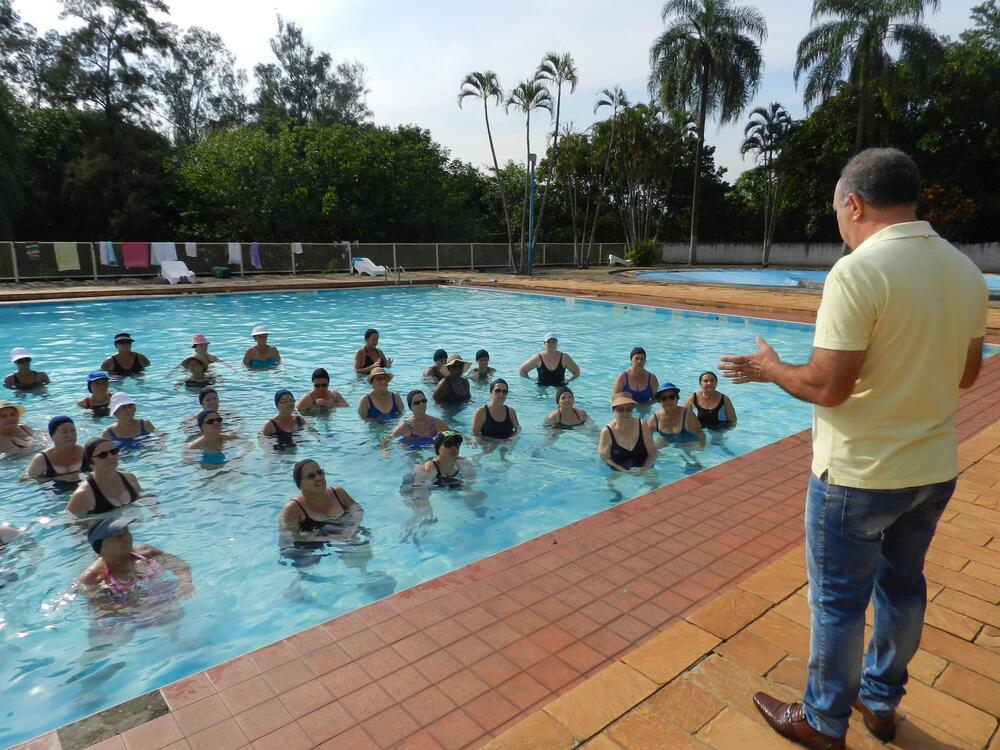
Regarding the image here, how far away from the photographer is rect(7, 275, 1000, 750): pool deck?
8.39 feet

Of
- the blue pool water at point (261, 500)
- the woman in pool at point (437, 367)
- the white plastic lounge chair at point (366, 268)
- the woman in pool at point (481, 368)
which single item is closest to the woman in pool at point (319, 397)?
the blue pool water at point (261, 500)

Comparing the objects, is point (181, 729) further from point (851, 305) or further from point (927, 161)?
point (927, 161)

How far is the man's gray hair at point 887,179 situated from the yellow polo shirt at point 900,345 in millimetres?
89

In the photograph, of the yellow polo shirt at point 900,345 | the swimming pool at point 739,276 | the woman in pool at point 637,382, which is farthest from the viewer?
the swimming pool at point 739,276

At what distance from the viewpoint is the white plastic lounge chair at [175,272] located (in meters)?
23.8

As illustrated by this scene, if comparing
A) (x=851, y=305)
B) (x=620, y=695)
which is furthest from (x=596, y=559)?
(x=851, y=305)

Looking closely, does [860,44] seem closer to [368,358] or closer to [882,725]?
[368,358]

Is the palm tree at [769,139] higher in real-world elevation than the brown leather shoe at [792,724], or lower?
higher

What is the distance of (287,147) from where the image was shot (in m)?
31.1

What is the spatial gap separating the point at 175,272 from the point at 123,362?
48.6 ft

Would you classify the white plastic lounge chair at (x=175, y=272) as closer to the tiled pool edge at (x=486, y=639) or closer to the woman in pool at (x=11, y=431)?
the woman in pool at (x=11, y=431)

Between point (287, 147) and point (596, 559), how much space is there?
104 feet

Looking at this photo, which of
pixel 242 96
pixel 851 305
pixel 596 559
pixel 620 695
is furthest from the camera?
pixel 242 96

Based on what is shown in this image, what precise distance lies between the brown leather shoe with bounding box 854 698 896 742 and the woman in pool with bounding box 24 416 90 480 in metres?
6.93
